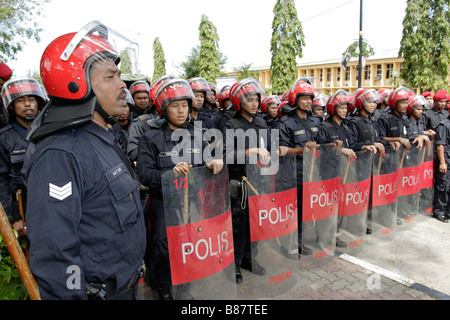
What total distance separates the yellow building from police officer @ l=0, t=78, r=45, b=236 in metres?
46.4

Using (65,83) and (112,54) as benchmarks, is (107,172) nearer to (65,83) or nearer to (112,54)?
(65,83)

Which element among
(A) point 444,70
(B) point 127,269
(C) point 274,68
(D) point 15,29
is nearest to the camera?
(B) point 127,269

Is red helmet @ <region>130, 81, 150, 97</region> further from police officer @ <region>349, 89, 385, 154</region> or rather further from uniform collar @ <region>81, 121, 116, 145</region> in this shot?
uniform collar @ <region>81, 121, 116, 145</region>

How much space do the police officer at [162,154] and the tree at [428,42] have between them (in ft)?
71.8

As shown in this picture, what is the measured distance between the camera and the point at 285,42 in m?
→ 24.0

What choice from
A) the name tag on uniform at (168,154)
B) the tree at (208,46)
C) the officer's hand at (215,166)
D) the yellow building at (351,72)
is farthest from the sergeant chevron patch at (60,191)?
the yellow building at (351,72)

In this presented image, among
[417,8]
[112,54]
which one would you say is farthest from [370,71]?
[112,54]

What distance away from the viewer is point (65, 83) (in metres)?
1.53

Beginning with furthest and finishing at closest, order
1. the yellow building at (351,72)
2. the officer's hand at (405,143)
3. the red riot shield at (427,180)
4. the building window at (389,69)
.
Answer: the building window at (389,69) < the yellow building at (351,72) < the red riot shield at (427,180) < the officer's hand at (405,143)

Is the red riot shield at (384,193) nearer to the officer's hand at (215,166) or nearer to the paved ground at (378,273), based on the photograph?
the paved ground at (378,273)

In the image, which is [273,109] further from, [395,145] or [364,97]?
[395,145]

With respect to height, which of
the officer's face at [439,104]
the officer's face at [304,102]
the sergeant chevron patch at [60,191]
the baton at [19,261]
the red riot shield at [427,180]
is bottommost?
the red riot shield at [427,180]

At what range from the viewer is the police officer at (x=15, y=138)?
297 centimetres

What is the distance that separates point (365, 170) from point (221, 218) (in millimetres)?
2770
